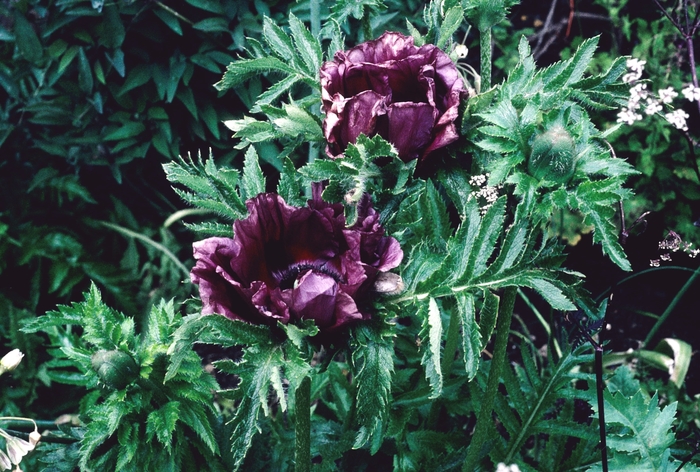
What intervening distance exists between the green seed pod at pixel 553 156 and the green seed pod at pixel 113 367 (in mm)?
653

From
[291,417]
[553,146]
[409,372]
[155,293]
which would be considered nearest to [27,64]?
[155,293]

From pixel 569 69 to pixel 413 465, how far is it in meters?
0.76

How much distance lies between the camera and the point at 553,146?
84 centimetres

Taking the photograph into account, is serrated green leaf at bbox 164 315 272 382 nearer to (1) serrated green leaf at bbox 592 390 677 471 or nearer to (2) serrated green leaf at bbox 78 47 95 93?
(1) serrated green leaf at bbox 592 390 677 471

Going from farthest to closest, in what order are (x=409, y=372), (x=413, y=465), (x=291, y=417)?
(x=291, y=417) < (x=409, y=372) < (x=413, y=465)

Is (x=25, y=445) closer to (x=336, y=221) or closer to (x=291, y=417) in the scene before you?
(x=336, y=221)

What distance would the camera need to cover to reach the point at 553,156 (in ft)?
2.76

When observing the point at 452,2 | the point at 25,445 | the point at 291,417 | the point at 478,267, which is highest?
the point at 452,2

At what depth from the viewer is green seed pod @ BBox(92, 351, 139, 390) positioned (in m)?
1.07

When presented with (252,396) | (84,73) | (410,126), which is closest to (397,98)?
(410,126)

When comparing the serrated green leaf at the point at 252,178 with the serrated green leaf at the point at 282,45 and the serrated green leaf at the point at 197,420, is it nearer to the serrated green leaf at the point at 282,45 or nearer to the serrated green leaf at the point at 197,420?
the serrated green leaf at the point at 282,45

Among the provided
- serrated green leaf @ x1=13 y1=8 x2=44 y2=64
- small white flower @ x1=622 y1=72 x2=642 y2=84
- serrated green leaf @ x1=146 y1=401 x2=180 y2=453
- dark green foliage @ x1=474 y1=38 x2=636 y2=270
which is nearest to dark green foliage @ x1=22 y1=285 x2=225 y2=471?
serrated green leaf @ x1=146 y1=401 x2=180 y2=453

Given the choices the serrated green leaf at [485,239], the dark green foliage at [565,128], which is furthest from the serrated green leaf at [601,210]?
the serrated green leaf at [485,239]

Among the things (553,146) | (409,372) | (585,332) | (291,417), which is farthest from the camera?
(291,417)
